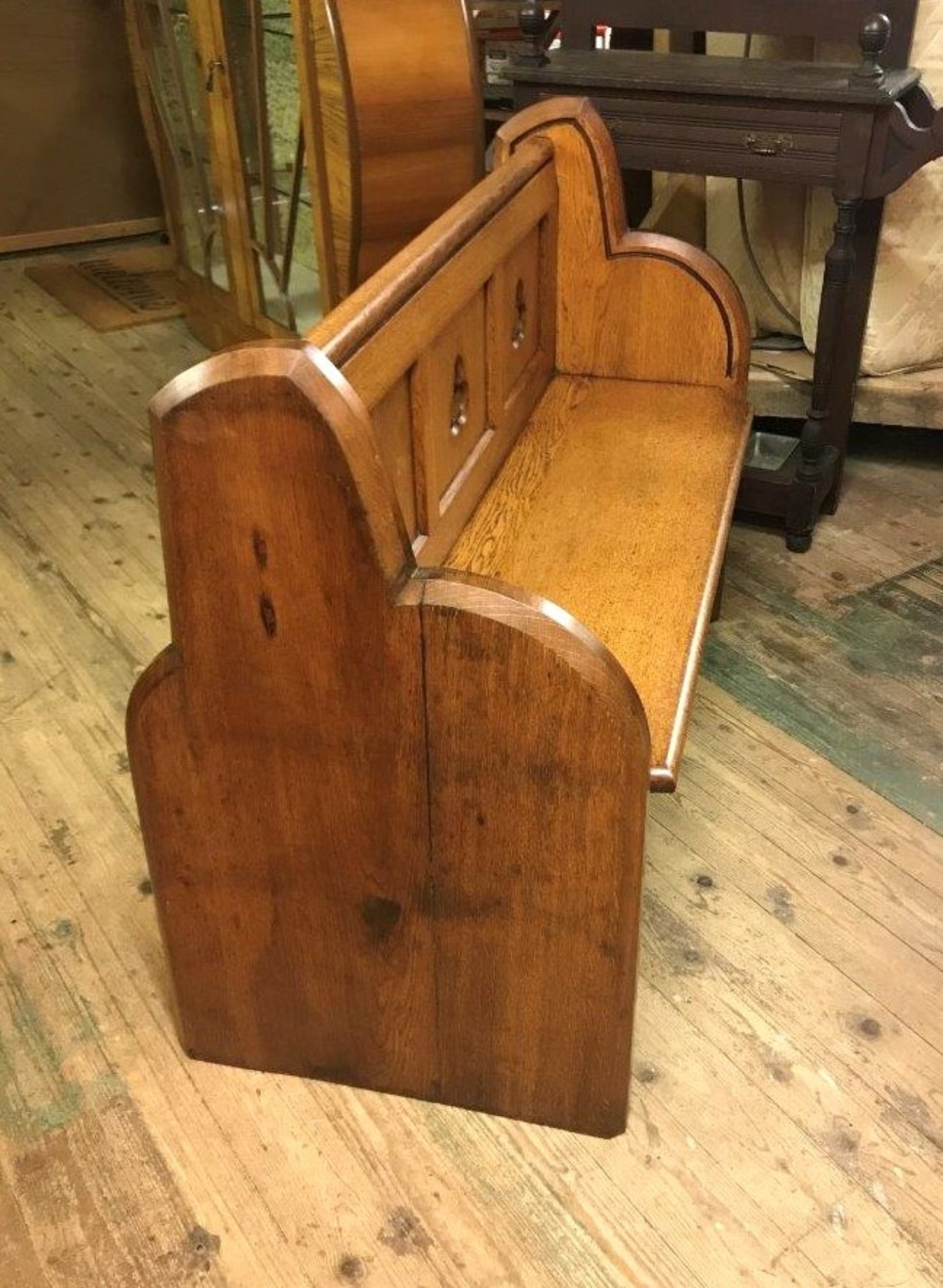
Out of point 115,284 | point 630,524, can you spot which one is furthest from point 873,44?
point 115,284

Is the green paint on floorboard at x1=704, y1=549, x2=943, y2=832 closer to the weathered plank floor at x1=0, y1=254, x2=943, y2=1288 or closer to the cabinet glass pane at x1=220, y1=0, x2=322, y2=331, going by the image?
the weathered plank floor at x1=0, y1=254, x2=943, y2=1288

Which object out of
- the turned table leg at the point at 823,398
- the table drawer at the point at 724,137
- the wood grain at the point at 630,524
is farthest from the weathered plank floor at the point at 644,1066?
the table drawer at the point at 724,137

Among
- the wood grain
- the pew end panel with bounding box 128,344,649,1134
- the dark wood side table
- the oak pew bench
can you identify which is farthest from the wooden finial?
the pew end panel with bounding box 128,344,649,1134

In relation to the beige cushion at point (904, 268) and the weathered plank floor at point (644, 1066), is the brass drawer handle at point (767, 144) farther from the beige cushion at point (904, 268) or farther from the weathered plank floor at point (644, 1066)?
the weathered plank floor at point (644, 1066)

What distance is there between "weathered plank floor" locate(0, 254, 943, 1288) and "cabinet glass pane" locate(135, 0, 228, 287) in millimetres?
1687

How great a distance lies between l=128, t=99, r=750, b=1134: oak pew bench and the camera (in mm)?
1070

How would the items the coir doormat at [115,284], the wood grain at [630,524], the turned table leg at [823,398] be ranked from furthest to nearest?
the coir doormat at [115,284]
the turned table leg at [823,398]
the wood grain at [630,524]

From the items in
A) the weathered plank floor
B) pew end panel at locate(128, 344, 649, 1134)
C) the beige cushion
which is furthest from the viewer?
the beige cushion

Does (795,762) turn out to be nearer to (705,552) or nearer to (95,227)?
(705,552)

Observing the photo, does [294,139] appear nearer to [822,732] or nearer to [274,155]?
[274,155]

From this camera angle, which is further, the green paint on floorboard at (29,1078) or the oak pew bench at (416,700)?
the green paint on floorboard at (29,1078)

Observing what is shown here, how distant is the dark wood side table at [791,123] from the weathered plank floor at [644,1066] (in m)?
0.69

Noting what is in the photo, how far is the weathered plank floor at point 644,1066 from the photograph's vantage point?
4.22ft

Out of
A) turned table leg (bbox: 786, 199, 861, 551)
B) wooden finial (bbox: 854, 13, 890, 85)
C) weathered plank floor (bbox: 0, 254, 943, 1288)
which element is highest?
wooden finial (bbox: 854, 13, 890, 85)
